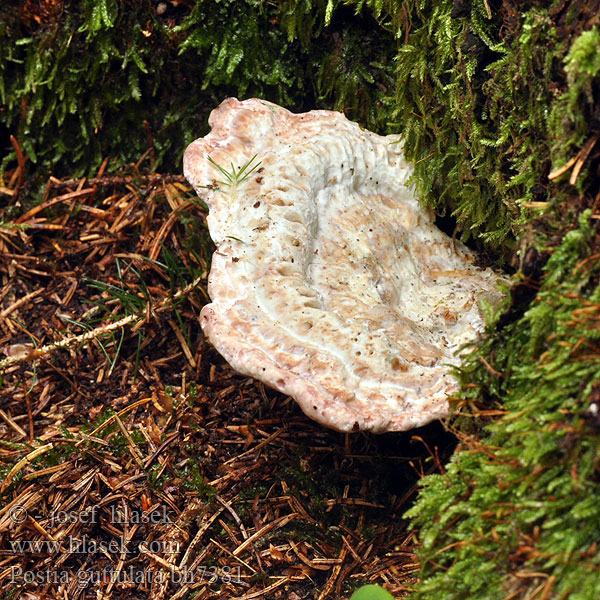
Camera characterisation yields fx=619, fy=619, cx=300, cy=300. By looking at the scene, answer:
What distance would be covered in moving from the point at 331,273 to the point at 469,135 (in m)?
0.99

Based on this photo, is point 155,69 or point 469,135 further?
point 155,69

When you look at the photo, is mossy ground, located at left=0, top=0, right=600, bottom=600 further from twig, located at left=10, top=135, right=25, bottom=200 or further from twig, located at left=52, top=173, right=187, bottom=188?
twig, located at left=52, top=173, right=187, bottom=188

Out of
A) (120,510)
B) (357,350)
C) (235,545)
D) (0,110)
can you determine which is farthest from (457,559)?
(0,110)

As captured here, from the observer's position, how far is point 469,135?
121 inches

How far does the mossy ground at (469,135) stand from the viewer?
1948mm

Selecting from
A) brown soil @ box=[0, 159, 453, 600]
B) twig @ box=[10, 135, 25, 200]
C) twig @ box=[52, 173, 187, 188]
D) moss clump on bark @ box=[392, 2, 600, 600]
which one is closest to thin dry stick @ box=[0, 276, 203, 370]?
brown soil @ box=[0, 159, 453, 600]

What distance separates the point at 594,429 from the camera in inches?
72.8

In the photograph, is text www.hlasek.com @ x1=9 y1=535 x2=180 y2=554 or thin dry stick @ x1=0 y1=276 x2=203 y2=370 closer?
text www.hlasek.com @ x1=9 y1=535 x2=180 y2=554

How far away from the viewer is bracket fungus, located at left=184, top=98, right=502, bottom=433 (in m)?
2.53

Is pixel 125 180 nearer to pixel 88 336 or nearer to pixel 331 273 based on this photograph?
pixel 88 336

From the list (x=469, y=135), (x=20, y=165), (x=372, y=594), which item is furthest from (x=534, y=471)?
(x=20, y=165)

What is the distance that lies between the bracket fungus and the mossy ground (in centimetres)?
22

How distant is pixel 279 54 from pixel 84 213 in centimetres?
167

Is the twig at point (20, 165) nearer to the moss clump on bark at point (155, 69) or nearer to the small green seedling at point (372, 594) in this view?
the moss clump on bark at point (155, 69)
